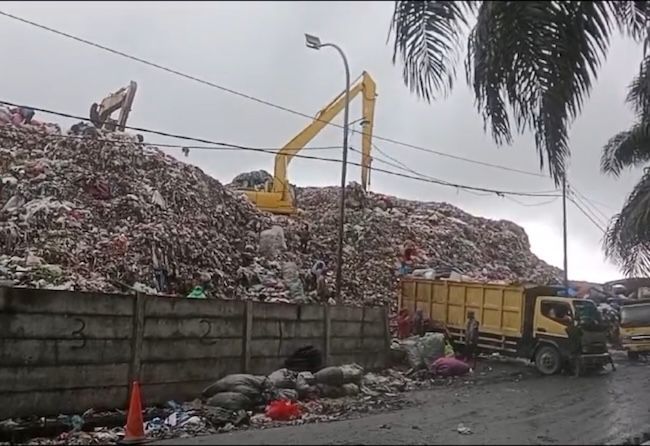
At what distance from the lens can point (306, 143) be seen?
30016mm

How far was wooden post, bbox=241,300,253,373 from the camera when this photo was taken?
14.1 m

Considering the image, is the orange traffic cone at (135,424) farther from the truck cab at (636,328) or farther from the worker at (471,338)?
the truck cab at (636,328)

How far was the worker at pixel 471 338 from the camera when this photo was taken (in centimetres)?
2061

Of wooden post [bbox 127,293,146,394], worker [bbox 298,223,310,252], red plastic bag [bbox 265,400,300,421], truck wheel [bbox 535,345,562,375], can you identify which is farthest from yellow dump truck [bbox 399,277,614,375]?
wooden post [bbox 127,293,146,394]

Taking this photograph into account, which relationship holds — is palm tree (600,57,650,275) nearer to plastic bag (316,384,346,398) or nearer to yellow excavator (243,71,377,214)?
plastic bag (316,384,346,398)

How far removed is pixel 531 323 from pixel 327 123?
41.7 ft

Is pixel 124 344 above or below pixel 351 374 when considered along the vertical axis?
above

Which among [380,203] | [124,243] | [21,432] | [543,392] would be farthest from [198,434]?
[380,203]

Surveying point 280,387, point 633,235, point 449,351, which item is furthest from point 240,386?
point 449,351

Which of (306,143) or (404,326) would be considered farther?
(306,143)

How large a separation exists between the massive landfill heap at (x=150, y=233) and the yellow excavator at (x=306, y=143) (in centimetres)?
91

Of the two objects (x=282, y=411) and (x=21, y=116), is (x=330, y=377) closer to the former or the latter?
(x=282, y=411)

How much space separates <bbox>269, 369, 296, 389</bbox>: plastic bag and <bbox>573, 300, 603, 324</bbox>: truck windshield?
348 inches

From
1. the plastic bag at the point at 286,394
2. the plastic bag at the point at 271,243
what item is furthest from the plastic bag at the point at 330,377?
the plastic bag at the point at 271,243
